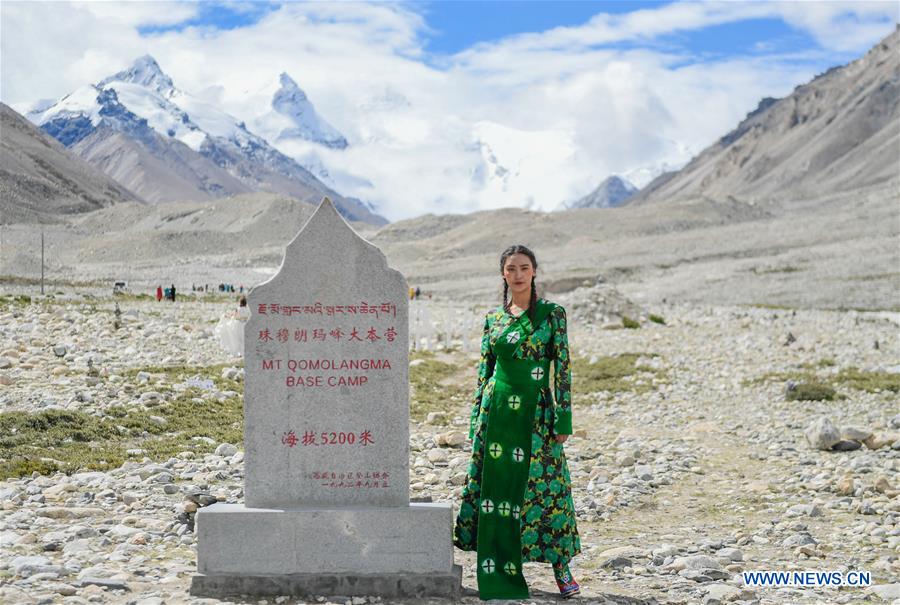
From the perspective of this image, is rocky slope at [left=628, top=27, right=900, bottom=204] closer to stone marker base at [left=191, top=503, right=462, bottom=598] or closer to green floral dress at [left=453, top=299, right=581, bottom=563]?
green floral dress at [left=453, top=299, right=581, bottom=563]

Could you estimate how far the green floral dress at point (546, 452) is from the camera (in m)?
6.35

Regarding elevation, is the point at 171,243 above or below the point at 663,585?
above

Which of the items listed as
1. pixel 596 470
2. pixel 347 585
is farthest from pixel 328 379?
pixel 596 470

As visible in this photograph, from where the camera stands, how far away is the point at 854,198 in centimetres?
12406

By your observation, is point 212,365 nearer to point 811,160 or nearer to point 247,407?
point 247,407

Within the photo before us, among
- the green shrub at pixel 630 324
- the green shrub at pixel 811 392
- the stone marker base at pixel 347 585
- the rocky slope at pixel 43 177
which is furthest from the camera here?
the rocky slope at pixel 43 177

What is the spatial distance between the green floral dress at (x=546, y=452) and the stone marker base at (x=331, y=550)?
456 mm

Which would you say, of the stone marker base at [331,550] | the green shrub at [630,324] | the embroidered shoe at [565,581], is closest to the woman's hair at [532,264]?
the stone marker base at [331,550]

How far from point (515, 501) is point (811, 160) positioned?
179341 mm

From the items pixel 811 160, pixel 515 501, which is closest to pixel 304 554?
pixel 515 501

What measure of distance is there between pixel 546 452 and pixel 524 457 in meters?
0.17

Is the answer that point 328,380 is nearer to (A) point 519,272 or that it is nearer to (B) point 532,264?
(A) point 519,272

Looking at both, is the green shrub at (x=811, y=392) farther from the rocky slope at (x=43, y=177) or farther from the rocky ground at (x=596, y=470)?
the rocky slope at (x=43, y=177)

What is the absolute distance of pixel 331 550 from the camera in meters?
6.39
